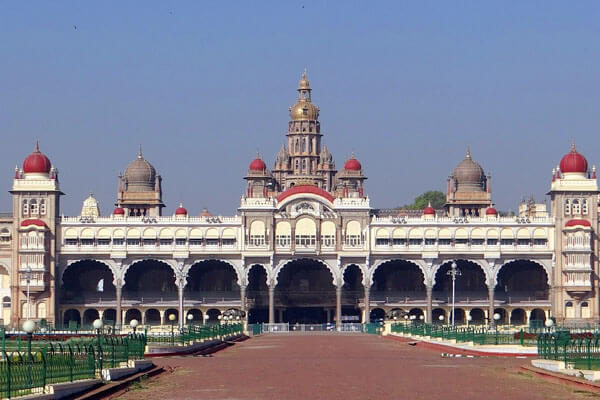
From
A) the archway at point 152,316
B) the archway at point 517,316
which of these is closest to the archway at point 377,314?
the archway at point 517,316

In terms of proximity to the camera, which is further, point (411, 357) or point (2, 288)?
point (2, 288)

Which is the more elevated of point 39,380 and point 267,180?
point 267,180

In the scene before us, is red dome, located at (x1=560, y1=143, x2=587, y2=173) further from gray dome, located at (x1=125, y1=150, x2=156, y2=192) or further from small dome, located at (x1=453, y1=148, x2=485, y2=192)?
gray dome, located at (x1=125, y1=150, x2=156, y2=192)

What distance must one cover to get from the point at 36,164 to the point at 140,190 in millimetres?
16790

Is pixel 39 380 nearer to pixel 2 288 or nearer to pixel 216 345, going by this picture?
pixel 216 345

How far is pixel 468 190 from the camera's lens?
143m

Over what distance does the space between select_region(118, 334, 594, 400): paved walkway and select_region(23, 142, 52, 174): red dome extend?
7337cm

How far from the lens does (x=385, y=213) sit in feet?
486

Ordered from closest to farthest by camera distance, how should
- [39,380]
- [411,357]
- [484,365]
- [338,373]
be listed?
[39,380] → [338,373] → [484,365] → [411,357]

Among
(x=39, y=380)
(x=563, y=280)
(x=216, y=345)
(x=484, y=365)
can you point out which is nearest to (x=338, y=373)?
(x=484, y=365)

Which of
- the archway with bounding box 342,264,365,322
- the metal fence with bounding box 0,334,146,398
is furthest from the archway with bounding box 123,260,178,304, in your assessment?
the metal fence with bounding box 0,334,146,398

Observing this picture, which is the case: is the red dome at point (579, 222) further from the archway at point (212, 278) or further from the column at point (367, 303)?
the archway at point (212, 278)

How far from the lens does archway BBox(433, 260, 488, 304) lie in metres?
128

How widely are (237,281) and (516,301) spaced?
26.5 m
